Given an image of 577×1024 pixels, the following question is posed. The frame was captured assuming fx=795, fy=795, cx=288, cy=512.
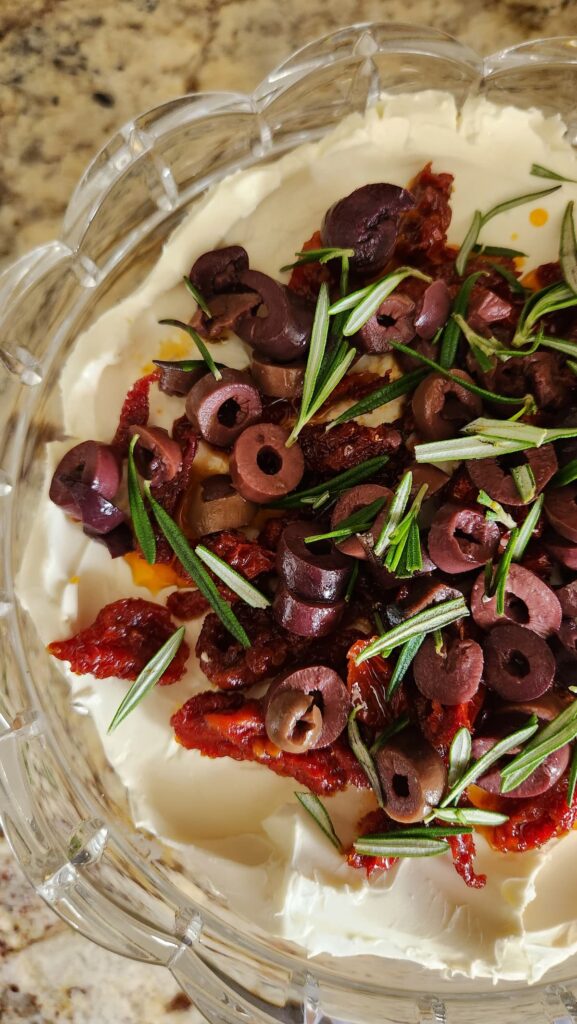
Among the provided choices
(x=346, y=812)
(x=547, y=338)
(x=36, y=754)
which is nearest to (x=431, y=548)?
(x=547, y=338)

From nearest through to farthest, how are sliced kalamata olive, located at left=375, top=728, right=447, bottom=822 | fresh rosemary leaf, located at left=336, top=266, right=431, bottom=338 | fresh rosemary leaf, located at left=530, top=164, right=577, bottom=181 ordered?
sliced kalamata olive, located at left=375, top=728, right=447, bottom=822
fresh rosemary leaf, located at left=336, top=266, right=431, bottom=338
fresh rosemary leaf, located at left=530, top=164, right=577, bottom=181

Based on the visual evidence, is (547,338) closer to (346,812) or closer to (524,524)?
(524,524)

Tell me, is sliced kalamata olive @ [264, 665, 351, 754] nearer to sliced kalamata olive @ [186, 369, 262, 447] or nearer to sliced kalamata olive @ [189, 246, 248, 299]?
sliced kalamata olive @ [186, 369, 262, 447]

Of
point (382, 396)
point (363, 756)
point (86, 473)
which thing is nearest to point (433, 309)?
point (382, 396)

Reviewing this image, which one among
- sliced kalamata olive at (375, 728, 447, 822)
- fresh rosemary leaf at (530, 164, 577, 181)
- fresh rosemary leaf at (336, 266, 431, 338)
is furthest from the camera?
fresh rosemary leaf at (530, 164, 577, 181)

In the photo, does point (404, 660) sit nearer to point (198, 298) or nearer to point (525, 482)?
point (525, 482)

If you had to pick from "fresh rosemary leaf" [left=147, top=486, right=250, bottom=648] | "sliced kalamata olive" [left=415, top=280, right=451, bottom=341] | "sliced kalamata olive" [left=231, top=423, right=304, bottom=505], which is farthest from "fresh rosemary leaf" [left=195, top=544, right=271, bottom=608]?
"sliced kalamata olive" [left=415, top=280, right=451, bottom=341]
